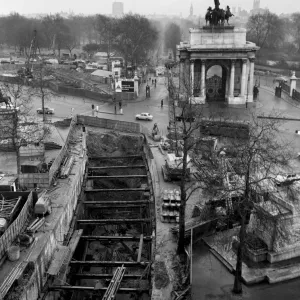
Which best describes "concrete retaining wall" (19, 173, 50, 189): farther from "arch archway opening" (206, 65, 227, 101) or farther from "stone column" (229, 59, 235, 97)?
"arch archway opening" (206, 65, 227, 101)

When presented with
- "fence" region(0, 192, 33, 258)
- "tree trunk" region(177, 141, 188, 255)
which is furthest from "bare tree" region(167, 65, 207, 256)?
"fence" region(0, 192, 33, 258)

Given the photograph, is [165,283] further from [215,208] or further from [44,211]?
[44,211]

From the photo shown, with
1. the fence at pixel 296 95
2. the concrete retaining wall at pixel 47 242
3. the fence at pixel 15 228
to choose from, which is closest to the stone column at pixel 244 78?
the fence at pixel 296 95

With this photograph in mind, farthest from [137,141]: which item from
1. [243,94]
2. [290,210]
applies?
[290,210]

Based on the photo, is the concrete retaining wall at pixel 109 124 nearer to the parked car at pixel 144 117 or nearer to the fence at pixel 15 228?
the parked car at pixel 144 117

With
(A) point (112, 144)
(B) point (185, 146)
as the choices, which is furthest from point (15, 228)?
(A) point (112, 144)
